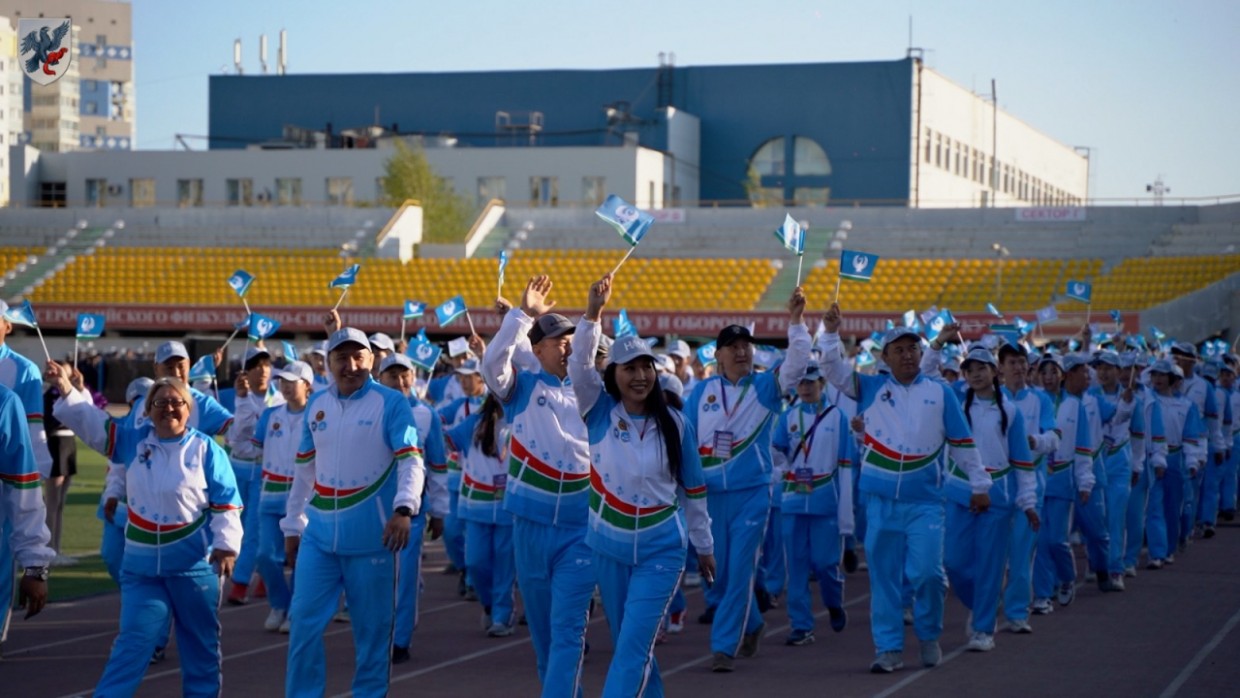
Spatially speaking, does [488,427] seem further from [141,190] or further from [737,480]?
[141,190]

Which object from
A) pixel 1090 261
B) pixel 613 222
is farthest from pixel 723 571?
pixel 1090 261

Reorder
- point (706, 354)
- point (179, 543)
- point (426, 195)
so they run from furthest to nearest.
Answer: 1. point (426, 195)
2. point (706, 354)
3. point (179, 543)

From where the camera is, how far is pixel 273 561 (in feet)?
40.9

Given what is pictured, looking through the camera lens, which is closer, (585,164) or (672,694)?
(672,694)

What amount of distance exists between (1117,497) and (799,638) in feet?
16.0

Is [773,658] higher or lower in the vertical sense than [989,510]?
lower

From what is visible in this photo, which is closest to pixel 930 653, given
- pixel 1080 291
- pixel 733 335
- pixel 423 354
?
pixel 733 335

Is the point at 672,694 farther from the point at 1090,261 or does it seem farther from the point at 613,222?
the point at 1090,261

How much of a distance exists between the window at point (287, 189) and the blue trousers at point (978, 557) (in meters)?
54.2

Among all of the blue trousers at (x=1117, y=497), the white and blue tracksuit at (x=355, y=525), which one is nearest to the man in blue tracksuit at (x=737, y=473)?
the white and blue tracksuit at (x=355, y=525)

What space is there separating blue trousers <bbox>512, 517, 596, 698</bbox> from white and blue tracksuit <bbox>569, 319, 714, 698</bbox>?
0.15m

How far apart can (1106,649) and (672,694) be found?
362 centimetres

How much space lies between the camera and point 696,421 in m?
11.5

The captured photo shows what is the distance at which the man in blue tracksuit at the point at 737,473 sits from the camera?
1073cm
